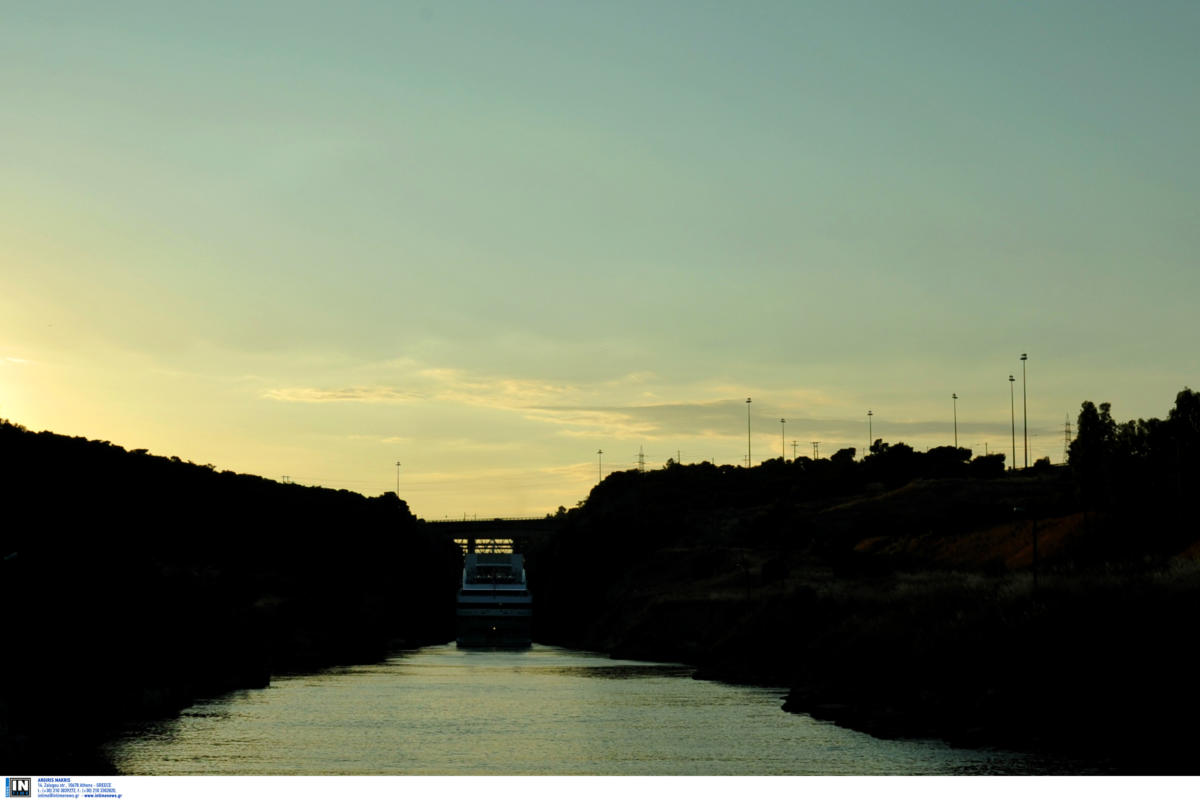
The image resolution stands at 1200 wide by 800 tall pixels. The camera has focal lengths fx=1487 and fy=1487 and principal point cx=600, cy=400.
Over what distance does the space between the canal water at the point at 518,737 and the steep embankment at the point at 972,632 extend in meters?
3.78

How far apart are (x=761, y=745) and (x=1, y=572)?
36294 millimetres

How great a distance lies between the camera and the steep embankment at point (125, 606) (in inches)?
2478

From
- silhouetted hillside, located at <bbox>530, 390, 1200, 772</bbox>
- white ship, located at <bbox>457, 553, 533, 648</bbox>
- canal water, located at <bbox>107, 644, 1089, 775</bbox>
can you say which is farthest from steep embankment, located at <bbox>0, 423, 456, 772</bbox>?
silhouetted hillside, located at <bbox>530, 390, 1200, 772</bbox>

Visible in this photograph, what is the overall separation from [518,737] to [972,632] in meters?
22.7

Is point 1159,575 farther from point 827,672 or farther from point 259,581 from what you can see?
point 259,581

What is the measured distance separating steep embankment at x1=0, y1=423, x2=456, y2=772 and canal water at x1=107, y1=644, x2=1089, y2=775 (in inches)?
134

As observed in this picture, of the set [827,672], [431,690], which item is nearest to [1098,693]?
[827,672]

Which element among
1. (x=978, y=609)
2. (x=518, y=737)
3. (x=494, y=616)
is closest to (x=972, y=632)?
(x=978, y=609)

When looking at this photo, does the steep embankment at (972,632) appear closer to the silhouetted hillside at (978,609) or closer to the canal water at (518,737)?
the silhouetted hillside at (978,609)

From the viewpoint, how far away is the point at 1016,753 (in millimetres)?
53500

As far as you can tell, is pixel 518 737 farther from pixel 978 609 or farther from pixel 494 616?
pixel 494 616

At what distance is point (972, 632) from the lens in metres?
70.1
